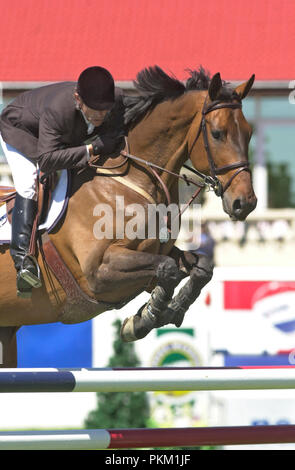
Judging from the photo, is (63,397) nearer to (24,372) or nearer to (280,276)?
(280,276)

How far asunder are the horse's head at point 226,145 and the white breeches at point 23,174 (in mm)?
884

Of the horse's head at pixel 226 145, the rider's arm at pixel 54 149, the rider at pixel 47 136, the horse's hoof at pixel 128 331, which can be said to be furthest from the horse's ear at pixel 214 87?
the horse's hoof at pixel 128 331

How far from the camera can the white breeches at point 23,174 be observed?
186 inches

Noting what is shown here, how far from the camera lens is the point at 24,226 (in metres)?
4.71

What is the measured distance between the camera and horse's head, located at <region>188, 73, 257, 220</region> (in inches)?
180

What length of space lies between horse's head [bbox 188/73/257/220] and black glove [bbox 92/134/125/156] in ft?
1.32

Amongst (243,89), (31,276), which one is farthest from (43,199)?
(243,89)

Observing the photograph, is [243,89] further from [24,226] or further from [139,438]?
[139,438]

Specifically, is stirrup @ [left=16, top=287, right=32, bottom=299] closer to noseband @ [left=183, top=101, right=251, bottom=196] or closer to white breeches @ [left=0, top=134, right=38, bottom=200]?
white breeches @ [left=0, top=134, right=38, bottom=200]

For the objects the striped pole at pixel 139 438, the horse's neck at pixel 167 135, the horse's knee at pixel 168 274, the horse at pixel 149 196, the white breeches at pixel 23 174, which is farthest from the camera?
the horse's neck at pixel 167 135

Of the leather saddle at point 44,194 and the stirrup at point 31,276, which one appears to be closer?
the stirrup at point 31,276

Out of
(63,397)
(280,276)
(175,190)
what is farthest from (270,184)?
(175,190)

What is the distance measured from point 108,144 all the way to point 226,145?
63 centimetres

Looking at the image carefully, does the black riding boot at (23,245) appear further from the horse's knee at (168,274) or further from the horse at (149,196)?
the horse's knee at (168,274)
